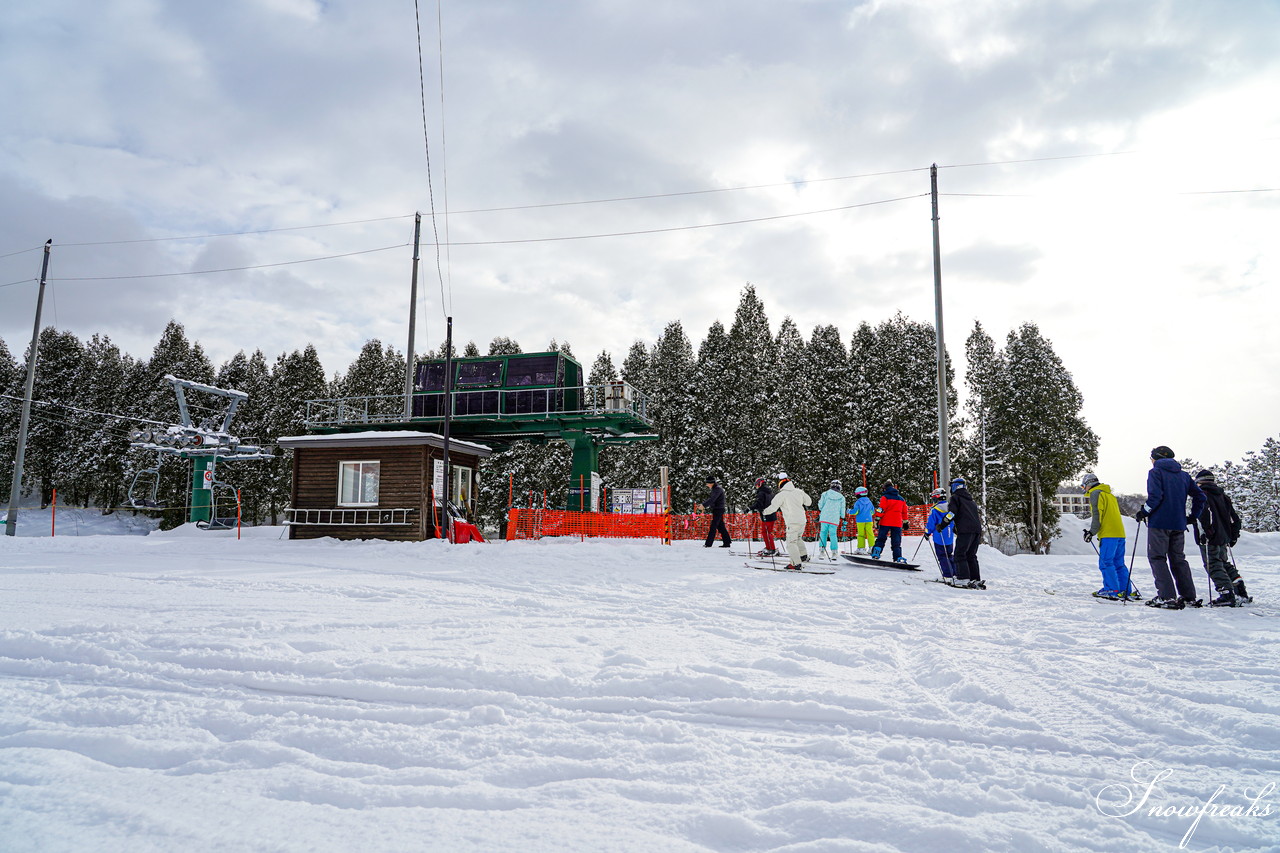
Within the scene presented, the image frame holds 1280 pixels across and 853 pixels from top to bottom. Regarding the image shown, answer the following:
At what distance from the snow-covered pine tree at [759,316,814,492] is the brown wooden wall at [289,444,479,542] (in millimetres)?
20665

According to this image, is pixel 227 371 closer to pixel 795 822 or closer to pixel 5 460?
pixel 5 460

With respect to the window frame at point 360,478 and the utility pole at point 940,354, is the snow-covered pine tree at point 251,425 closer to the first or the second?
the window frame at point 360,478

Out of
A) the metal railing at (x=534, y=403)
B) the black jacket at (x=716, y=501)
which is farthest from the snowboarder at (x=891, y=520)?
the metal railing at (x=534, y=403)

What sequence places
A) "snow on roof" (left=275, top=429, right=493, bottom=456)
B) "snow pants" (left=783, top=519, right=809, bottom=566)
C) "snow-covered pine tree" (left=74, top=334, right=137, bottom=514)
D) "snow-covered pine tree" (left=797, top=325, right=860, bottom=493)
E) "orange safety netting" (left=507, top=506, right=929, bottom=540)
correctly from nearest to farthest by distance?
"snow pants" (left=783, top=519, right=809, bottom=566)
"orange safety netting" (left=507, top=506, right=929, bottom=540)
"snow on roof" (left=275, top=429, right=493, bottom=456)
"snow-covered pine tree" (left=797, top=325, right=860, bottom=493)
"snow-covered pine tree" (left=74, top=334, right=137, bottom=514)

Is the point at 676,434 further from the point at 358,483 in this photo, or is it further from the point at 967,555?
the point at 967,555

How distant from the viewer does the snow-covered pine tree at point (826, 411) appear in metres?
37.2

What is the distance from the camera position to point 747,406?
3888 centimetres

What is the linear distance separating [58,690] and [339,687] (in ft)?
5.36

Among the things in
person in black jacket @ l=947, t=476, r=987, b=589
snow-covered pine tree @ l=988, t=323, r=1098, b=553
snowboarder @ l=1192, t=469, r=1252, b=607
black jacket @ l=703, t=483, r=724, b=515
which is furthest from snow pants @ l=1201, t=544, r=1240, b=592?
snow-covered pine tree @ l=988, t=323, r=1098, b=553

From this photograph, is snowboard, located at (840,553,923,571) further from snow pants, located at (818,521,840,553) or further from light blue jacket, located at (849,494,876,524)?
light blue jacket, located at (849,494,876,524)

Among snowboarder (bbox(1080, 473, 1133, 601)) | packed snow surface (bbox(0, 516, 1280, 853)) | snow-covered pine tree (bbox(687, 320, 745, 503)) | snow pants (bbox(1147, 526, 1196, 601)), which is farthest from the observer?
snow-covered pine tree (bbox(687, 320, 745, 503))

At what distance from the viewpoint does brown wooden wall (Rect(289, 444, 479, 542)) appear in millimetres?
20672
